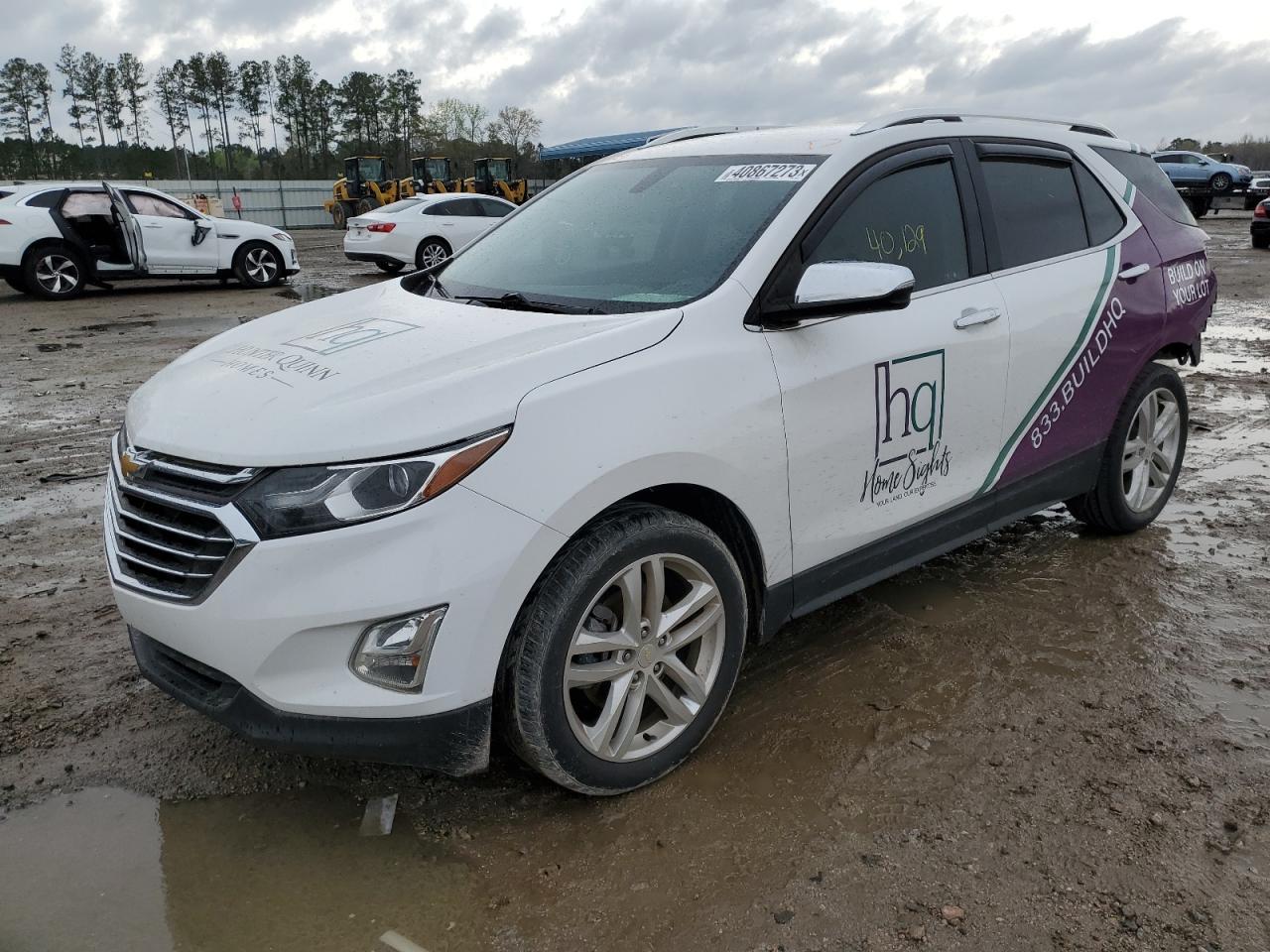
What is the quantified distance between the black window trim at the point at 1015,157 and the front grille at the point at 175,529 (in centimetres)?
271

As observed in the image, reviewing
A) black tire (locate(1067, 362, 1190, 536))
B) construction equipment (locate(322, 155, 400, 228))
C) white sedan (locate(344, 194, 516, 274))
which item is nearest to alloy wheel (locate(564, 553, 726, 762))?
black tire (locate(1067, 362, 1190, 536))

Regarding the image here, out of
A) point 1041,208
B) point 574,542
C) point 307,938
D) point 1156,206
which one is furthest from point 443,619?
point 1156,206

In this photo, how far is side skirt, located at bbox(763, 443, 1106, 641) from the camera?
299cm

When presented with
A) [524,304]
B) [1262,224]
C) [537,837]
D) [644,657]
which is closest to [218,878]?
[537,837]

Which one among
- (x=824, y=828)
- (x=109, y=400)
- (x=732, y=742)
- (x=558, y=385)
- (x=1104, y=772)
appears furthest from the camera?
(x=109, y=400)

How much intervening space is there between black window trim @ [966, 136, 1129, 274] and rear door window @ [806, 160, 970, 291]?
→ 14cm

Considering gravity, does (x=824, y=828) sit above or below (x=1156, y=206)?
below

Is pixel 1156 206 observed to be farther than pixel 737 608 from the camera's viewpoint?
Yes

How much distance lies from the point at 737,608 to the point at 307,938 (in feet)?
4.50

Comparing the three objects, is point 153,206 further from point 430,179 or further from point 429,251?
point 430,179

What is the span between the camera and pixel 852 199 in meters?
3.10

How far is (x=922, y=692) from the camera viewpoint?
3.22 meters

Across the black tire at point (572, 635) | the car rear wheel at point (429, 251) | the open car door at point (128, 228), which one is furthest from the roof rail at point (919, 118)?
the car rear wheel at point (429, 251)

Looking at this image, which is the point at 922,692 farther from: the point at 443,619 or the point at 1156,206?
the point at 1156,206
